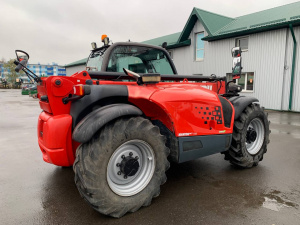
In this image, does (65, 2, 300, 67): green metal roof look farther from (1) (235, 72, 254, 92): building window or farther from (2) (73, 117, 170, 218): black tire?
(2) (73, 117, 170, 218): black tire

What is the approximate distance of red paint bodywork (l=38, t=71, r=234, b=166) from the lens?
2516mm

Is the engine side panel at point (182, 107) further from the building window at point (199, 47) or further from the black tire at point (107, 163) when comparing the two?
the building window at point (199, 47)

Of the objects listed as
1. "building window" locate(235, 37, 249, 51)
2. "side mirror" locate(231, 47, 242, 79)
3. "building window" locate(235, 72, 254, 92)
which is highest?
→ "building window" locate(235, 37, 249, 51)

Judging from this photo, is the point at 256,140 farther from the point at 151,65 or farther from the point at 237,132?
the point at 151,65

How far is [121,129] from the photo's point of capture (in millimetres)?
2420

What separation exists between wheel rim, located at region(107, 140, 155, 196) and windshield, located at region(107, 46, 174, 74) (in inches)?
52.5

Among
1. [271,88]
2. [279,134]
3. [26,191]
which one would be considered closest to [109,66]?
[26,191]

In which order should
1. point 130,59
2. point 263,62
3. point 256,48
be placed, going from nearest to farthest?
point 130,59 → point 263,62 → point 256,48

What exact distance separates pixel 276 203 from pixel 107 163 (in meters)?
2.07

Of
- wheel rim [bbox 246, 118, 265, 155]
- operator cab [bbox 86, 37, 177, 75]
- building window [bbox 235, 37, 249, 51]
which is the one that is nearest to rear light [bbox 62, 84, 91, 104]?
operator cab [bbox 86, 37, 177, 75]

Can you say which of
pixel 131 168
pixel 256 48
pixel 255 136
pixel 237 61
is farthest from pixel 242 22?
pixel 131 168

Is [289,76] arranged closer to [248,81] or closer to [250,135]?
[248,81]

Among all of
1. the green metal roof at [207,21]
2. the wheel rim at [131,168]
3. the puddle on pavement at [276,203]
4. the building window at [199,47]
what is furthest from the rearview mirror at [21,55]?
the building window at [199,47]

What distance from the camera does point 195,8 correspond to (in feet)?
56.1
